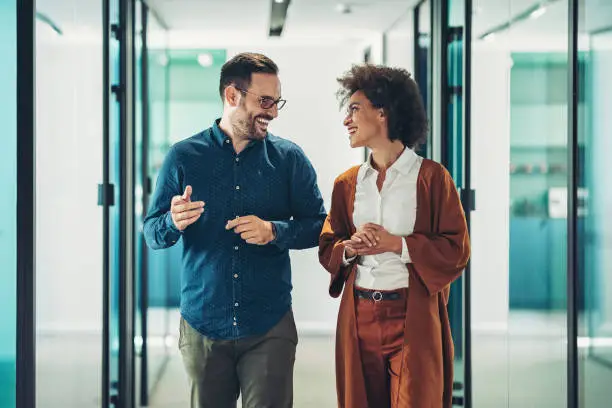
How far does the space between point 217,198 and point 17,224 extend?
577mm

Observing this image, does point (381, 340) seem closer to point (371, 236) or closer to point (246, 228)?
point (371, 236)

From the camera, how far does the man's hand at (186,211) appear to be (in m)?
2.12

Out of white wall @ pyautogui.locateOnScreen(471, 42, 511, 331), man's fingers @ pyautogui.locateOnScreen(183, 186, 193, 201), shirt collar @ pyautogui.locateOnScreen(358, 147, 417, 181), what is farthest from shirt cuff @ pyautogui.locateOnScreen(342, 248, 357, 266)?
white wall @ pyautogui.locateOnScreen(471, 42, 511, 331)

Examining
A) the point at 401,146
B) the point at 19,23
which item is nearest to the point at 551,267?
the point at 401,146

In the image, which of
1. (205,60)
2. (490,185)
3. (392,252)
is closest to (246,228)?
(392,252)

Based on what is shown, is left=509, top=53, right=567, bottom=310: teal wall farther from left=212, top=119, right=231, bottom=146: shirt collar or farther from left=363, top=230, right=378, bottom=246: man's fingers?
left=212, top=119, right=231, bottom=146: shirt collar

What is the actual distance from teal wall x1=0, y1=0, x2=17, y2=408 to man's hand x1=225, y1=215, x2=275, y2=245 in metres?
0.61

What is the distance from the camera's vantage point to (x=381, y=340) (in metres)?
2.27

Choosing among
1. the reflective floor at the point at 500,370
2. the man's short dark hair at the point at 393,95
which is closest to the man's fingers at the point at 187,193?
the man's short dark hair at the point at 393,95

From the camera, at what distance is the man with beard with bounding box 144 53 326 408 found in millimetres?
2291

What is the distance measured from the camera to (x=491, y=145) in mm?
3492

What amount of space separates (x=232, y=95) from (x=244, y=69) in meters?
0.09

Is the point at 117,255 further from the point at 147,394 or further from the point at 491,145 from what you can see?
the point at 491,145

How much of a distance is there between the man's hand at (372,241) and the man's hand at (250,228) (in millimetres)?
251
